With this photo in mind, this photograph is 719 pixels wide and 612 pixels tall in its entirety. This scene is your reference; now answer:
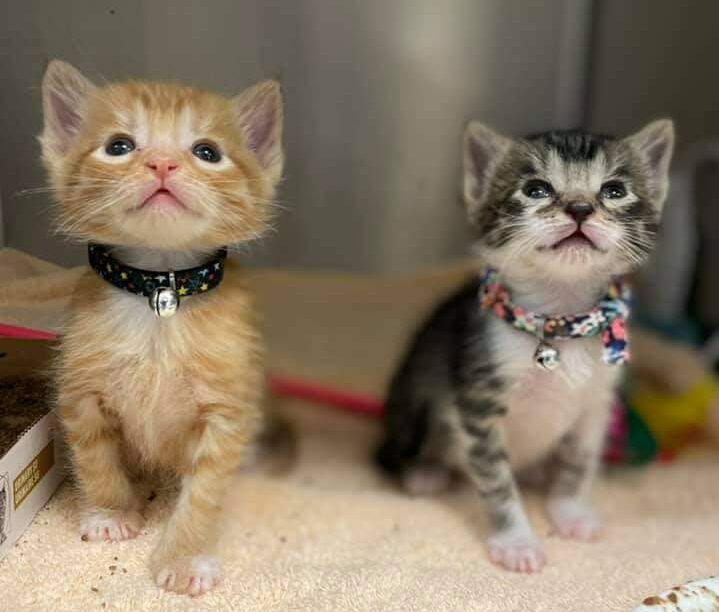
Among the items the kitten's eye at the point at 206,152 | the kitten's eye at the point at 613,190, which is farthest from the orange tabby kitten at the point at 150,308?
the kitten's eye at the point at 613,190

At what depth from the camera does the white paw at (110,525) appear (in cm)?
118

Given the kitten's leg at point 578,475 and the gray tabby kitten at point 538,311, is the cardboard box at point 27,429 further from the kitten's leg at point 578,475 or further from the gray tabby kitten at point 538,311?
the kitten's leg at point 578,475

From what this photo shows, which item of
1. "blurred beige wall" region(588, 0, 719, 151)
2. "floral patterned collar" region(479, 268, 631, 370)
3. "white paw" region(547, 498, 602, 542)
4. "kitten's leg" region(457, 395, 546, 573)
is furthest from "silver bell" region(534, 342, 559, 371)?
"blurred beige wall" region(588, 0, 719, 151)

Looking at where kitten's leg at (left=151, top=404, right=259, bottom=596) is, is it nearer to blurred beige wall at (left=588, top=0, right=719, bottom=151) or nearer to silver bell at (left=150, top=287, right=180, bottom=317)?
silver bell at (left=150, top=287, right=180, bottom=317)

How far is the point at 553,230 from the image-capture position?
4.12 feet

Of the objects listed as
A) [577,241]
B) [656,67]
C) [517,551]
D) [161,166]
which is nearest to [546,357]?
[577,241]

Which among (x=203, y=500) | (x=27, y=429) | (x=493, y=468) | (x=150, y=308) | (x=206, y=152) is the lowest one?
(x=493, y=468)

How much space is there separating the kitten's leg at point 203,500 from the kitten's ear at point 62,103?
407 mm

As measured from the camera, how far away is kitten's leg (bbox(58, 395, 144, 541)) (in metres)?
1.17

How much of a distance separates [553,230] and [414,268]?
1.08m

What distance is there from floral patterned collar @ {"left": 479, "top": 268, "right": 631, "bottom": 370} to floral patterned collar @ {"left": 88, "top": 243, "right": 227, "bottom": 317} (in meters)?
0.52

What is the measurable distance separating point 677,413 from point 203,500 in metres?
1.24

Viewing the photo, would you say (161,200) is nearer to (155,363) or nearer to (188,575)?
(155,363)

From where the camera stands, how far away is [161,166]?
1038 mm
